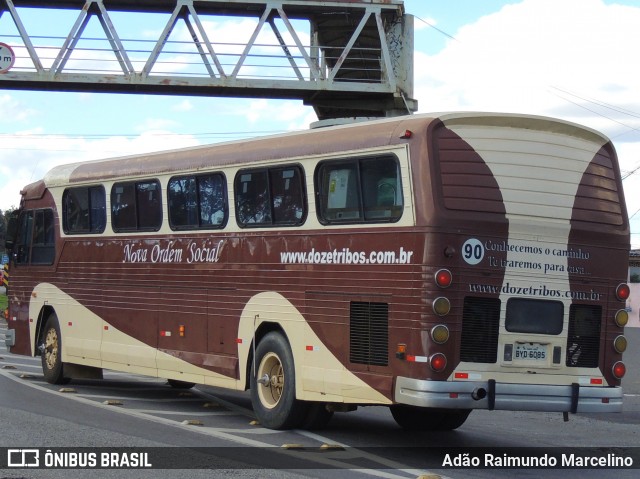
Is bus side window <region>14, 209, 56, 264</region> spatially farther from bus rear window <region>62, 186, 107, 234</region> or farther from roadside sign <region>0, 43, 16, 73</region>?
roadside sign <region>0, 43, 16, 73</region>

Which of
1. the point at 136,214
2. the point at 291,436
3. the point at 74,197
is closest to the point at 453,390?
the point at 291,436

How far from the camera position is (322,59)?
32.6 metres

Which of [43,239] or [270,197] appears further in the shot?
A: [43,239]

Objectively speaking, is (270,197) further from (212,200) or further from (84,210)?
(84,210)

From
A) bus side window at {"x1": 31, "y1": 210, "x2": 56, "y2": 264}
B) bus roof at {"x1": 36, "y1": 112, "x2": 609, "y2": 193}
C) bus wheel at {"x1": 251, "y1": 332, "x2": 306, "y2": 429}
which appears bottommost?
bus wheel at {"x1": 251, "y1": 332, "x2": 306, "y2": 429}

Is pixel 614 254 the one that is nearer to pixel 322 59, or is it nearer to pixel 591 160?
pixel 591 160

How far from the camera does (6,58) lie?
→ 31.5 metres

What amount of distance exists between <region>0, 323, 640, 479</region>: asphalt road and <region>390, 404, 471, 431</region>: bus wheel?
14cm

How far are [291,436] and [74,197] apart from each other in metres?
7.03

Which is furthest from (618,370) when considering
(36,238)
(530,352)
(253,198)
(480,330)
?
(36,238)

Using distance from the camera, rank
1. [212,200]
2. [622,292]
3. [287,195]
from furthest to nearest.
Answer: [212,200], [287,195], [622,292]

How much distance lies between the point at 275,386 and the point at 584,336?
11.9 ft

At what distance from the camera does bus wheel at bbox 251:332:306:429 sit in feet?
42.3

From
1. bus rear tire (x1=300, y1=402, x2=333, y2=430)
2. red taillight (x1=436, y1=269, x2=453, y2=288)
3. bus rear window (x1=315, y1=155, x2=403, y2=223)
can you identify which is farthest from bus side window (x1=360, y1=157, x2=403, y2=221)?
bus rear tire (x1=300, y1=402, x2=333, y2=430)
